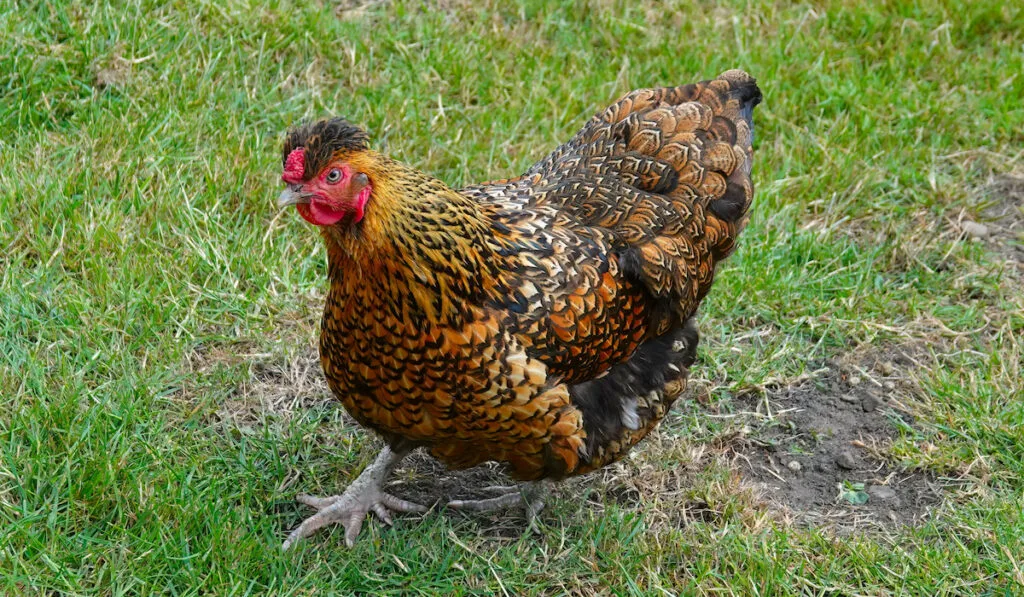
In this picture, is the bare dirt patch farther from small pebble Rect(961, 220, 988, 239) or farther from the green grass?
small pebble Rect(961, 220, 988, 239)

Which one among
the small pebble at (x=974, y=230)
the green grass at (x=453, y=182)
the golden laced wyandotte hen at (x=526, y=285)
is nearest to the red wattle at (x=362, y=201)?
the golden laced wyandotte hen at (x=526, y=285)

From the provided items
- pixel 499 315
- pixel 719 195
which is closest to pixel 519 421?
pixel 499 315

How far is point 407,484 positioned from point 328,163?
62.8 inches

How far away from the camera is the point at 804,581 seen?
3797 mm

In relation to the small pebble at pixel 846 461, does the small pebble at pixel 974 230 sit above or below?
above

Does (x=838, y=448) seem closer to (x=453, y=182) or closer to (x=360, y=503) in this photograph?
(x=360, y=503)

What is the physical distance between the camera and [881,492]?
4293mm

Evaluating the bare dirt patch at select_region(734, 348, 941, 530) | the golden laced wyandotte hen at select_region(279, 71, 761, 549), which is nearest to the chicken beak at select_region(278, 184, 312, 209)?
the golden laced wyandotte hen at select_region(279, 71, 761, 549)

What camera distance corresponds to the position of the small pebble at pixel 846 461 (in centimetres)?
440

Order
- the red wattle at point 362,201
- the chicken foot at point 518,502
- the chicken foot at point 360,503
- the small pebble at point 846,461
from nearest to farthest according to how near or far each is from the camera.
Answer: the red wattle at point 362,201, the chicken foot at point 360,503, the chicken foot at point 518,502, the small pebble at point 846,461

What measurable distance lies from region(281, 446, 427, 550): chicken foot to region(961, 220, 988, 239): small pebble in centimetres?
330

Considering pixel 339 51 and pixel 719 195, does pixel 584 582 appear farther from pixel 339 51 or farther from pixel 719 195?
pixel 339 51

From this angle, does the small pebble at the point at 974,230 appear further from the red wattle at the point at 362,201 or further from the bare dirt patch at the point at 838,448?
the red wattle at the point at 362,201

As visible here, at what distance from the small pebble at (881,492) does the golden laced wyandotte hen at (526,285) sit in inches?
36.1
